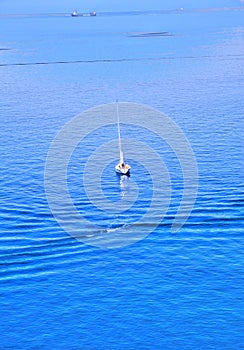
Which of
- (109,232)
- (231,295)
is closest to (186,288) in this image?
(231,295)

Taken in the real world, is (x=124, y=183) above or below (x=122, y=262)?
above

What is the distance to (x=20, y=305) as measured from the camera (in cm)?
10800

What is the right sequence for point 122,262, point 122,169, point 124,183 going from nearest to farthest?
point 122,262 < point 124,183 < point 122,169

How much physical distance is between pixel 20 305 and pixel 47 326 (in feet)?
24.5

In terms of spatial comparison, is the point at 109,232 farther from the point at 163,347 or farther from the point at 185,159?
the point at 185,159

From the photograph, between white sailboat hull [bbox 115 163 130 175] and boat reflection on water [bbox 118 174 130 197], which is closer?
boat reflection on water [bbox 118 174 130 197]

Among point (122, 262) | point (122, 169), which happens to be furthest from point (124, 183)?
point (122, 262)

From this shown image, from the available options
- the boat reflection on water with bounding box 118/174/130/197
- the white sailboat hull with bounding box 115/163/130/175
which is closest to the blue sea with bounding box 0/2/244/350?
the boat reflection on water with bounding box 118/174/130/197

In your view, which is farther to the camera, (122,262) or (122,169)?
(122,169)

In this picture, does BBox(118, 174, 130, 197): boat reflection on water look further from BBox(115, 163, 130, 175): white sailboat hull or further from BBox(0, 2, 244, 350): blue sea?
BBox(115, 163, 130, 175): white sailboat hull

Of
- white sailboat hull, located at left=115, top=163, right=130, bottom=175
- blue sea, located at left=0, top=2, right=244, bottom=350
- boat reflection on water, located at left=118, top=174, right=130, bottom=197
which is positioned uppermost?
white sailboat hull, located at left=115, top=163, right=130, bottom=175

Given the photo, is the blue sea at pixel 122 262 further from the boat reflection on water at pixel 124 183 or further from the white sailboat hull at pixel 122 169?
the white sailboat hull at pixel 122 169

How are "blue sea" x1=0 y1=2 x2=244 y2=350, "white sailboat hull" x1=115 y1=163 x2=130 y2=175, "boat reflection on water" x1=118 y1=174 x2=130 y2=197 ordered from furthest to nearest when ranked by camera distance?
"white sailboat hull" x1=115 y1=163 x2=130 y2=175, "boat reflection on water" x1=118 y1=174 x2=130 y2=197, "blue sea" x1=0 y1=2 x2=244 y2=350

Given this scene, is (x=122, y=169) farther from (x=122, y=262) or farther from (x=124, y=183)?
(x=122, y=262)
